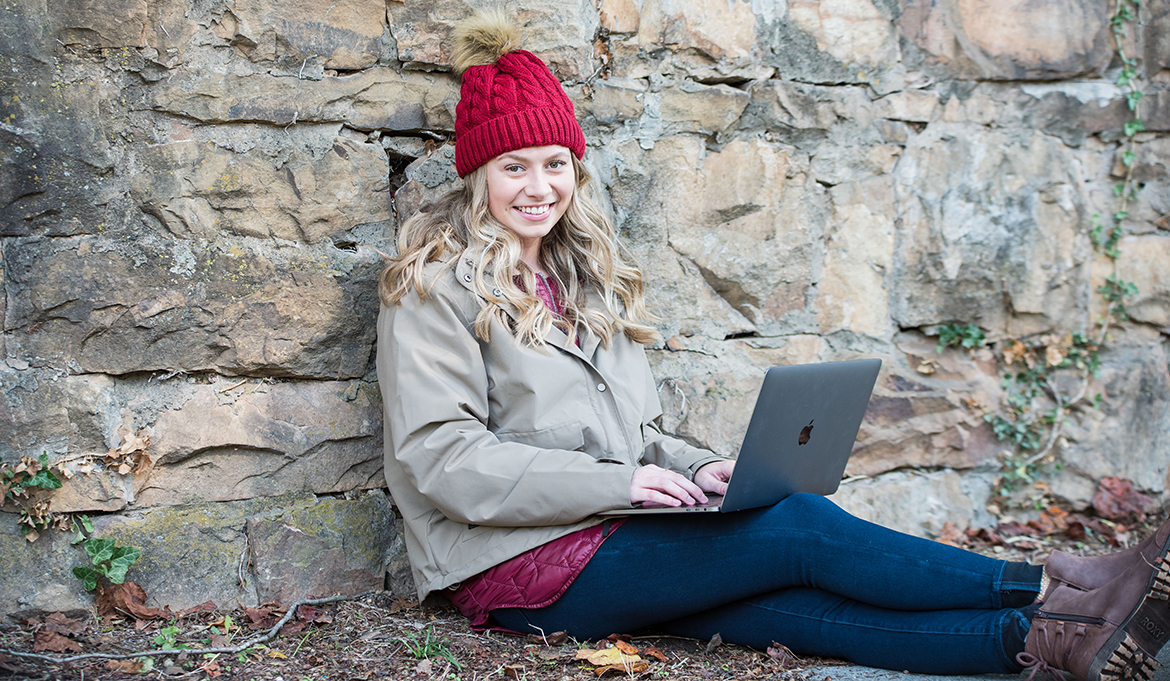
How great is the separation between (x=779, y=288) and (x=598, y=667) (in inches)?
53.3

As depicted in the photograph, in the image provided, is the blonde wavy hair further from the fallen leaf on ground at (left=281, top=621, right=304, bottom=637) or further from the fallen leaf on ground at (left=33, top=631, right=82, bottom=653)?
the fallen leaf on ground at (left=33, top=631, right=82, bottom=653)

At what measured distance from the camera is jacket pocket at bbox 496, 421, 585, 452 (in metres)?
2.12

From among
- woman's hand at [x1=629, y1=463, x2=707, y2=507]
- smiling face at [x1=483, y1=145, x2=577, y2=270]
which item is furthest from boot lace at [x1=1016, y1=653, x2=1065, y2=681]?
smiling face at [x1=483, y1=145, x2=577, y2=270]

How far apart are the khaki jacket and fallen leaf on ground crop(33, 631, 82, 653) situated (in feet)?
2.39

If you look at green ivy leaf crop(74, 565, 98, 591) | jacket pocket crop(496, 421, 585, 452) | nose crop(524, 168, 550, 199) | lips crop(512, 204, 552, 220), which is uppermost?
nose crop(524, 168, 550, 199)

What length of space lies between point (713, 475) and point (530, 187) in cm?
84

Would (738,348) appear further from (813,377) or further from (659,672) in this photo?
(659,672)

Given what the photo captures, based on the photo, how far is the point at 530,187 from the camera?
2.22 metres

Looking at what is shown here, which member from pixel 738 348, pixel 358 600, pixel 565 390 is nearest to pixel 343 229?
pixel 565 390

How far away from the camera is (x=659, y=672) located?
1.97m

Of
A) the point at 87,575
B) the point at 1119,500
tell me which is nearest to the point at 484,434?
the point at 87,575

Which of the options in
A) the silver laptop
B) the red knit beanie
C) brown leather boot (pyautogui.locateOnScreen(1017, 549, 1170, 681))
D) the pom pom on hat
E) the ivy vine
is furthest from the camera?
the ivy vine

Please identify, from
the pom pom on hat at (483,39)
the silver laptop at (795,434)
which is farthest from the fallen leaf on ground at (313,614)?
the pom pom on hat at (483,39)

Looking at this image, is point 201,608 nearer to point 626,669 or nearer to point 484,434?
point 484,434
